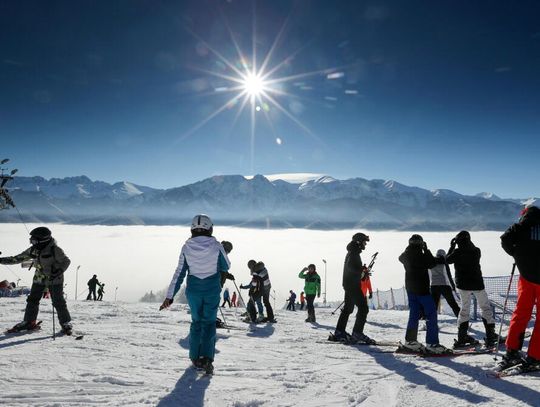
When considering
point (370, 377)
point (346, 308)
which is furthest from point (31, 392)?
point (346, 308)

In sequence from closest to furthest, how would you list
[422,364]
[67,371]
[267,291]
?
1. [67,371]
2. [422,364]
3. [267,291]

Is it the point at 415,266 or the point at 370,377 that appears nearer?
the point at 370,377

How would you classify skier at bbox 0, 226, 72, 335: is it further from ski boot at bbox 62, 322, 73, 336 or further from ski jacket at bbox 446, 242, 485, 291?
ski jacket at bbox 446, 242, 485, 291

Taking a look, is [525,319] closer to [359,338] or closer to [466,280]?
[466,280]

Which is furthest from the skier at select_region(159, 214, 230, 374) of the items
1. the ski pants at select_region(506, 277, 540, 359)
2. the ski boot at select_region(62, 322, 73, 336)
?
the ski pants at select_region(506, 277, 540, 359)

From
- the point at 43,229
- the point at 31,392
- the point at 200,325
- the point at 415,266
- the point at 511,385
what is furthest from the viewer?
the point at 43,229

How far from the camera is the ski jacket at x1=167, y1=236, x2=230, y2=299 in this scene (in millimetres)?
5383

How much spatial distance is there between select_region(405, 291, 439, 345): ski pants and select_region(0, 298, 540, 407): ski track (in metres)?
0.46

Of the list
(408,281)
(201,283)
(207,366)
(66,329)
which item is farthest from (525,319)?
(66,329)

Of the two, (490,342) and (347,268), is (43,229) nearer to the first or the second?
(347,268)

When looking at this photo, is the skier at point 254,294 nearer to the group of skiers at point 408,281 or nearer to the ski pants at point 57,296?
the group of skiers at point 408,281

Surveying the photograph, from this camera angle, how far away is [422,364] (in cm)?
581

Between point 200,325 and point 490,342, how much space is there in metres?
5.35

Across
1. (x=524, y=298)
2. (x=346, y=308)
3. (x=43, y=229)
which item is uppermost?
(x=43, y=229)
